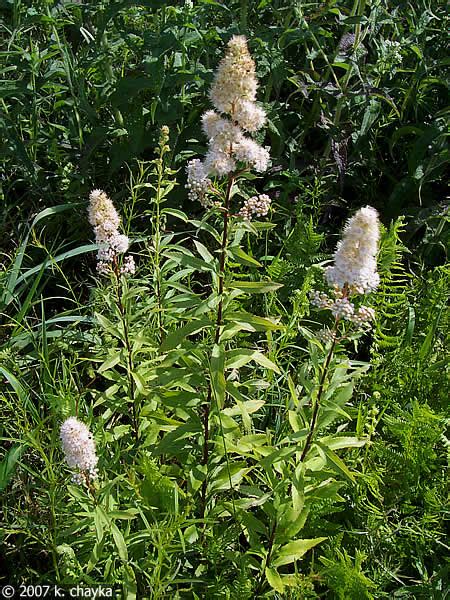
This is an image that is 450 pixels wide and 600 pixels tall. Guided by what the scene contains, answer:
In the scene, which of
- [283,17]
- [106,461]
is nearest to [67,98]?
[283,17]

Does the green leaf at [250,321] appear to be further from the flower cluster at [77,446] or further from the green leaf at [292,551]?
the green leaf at [292,551]

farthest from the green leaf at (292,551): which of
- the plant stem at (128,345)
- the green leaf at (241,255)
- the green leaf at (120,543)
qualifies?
the green leaf at (241,255)

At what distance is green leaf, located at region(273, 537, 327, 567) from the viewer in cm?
196

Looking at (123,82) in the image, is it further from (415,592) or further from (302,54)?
(415,592)

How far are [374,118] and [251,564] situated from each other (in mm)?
2148

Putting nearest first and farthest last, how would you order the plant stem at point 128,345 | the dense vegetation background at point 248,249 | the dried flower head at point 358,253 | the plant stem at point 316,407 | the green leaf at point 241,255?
the dried flower head at point 358,253, the plant stem at point 316,407, the green leaf at point 241,255, the plant stem at point 128,345, the dense vegetation background at point 248,249

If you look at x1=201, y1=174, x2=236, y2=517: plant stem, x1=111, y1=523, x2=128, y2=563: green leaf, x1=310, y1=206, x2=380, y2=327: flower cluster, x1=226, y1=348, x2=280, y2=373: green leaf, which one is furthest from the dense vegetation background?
x1=310, y1=206, x2=380, y2=327: flower cluster

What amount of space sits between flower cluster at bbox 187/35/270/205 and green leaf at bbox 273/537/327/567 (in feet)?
3.50

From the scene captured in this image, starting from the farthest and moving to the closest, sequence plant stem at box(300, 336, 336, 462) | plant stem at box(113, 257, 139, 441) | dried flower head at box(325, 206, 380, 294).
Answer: plant stem at box(113, 257, 139, 441) < plant stem at box(300, 336, 336, 462) < dried flower head at box(325, 206, 380, 294)

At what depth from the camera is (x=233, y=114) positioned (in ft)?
5.58

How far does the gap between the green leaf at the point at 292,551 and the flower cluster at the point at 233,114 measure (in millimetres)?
1068

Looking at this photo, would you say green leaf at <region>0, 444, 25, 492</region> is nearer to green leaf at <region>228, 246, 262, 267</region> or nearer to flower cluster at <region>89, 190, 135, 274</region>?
flower cluster at <region>89, 190, 135, 274</region>

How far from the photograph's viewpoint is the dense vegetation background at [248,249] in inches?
83.4

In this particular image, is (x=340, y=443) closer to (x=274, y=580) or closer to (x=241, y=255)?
(x=274, y=580)
